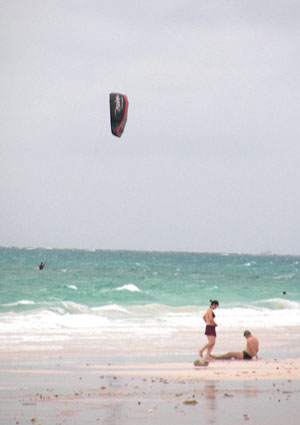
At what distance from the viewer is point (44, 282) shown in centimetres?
5109

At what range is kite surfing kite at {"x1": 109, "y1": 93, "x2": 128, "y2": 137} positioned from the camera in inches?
850

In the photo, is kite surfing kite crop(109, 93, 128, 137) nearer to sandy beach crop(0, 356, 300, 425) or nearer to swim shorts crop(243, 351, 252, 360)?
swim shorts crop(243, 351, 252, 360)

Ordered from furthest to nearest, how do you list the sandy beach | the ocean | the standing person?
the ocean, the standing person, the sandy beach

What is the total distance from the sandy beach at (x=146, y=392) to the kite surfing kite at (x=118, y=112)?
7495 millimetres

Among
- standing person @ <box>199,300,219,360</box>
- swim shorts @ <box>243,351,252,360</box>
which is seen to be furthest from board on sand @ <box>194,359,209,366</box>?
swim shorts @ <box>243,351,252,360</box>

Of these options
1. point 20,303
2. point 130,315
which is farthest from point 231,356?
point 20,303

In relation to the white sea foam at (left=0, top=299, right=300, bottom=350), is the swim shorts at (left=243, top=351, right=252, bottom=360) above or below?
below

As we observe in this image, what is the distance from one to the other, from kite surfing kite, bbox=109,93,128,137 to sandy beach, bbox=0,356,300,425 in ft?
24.6

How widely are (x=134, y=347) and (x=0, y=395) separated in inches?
276

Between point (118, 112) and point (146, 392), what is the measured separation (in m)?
11.2

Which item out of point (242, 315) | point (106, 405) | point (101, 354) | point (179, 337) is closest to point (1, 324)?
point (179, 337)

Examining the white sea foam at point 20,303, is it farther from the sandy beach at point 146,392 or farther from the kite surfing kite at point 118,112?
the sandy beach at point 146,392

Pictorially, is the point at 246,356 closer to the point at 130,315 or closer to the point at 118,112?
the point at 118,112

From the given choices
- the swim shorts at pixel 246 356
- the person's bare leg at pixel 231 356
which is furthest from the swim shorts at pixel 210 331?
the swim shorts at pixel 246 356
